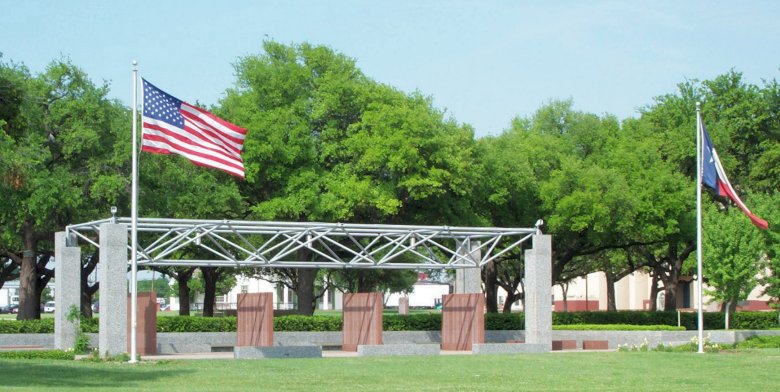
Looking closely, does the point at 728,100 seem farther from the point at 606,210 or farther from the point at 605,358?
the point at 605,358

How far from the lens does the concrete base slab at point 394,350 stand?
37438mm

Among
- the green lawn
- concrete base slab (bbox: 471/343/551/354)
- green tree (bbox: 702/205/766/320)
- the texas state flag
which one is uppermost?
the texas state flag

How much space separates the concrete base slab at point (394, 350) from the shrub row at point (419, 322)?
9101 millimetres

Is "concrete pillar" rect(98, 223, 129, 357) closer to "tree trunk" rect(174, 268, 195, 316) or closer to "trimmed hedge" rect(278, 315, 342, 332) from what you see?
"trimmed hedge" rect(278, 315, 342, 332)

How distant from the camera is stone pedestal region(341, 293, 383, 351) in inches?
1556

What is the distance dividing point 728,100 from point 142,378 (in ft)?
146

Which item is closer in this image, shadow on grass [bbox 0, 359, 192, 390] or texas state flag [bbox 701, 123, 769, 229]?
shadow on grass [bbox 0, 359, 192, 390]

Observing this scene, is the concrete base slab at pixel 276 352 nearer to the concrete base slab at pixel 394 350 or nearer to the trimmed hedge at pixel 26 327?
the concrete base slab at pixel 394 350

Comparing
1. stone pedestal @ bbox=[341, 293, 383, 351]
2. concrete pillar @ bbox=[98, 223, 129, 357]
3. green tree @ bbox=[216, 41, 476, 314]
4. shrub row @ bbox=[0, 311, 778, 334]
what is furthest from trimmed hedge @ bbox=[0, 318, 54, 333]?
stone pedestal @ bbox=[341, 293, 383, 351]

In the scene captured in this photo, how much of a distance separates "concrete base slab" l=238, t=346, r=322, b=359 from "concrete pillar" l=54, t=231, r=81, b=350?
18.8 feet

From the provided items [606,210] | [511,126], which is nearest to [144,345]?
[606,210]

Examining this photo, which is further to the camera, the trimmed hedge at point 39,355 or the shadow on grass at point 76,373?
the trimmed hedge at point 39,355

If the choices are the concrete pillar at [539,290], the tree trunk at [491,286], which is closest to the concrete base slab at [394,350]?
the concrete pillar at [539,290]

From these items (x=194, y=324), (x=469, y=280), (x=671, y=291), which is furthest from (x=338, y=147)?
(x=671, y=291)
